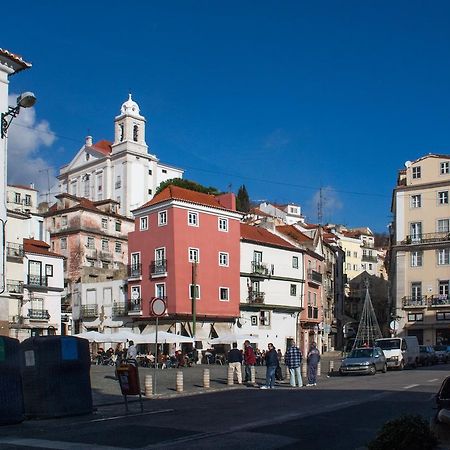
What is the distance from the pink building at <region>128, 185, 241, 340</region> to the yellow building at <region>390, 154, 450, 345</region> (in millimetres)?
22552

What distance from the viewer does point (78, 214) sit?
79.6m

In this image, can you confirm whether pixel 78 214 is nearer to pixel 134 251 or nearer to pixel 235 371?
pixel 134 251

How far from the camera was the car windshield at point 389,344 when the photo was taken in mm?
41594

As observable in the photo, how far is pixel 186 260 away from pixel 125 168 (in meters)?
47.5

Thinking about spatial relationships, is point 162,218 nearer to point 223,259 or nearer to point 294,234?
point 223,259

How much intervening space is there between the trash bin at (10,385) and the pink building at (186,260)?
40.2 meters

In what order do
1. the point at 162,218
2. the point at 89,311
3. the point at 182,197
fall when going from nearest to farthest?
1. the point at 162,218
2. the point at 182,197
3. the point at 89,311

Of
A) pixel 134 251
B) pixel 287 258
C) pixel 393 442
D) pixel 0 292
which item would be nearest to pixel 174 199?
pixel 134 251

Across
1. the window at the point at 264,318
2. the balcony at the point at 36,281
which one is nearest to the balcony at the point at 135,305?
the balcony at the point at 36,281

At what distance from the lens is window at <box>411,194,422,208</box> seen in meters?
76.4

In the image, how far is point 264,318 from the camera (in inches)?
2554

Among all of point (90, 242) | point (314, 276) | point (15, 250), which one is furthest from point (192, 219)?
point (90, 242)

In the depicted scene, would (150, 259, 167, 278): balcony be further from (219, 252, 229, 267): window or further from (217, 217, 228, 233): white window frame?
(217, 217, 228, 233): white window frame

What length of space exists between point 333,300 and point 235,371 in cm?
5916
